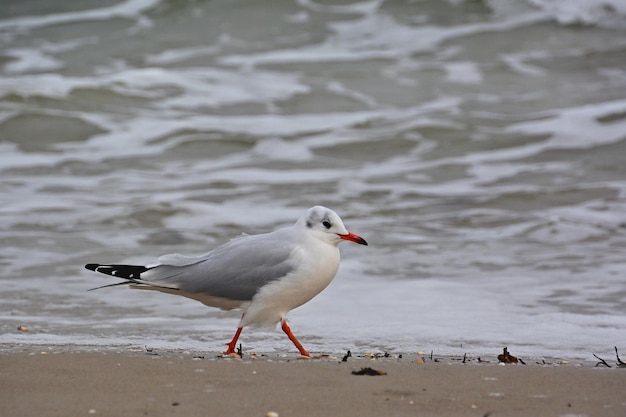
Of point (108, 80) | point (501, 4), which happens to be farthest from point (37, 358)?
point (501, 4)

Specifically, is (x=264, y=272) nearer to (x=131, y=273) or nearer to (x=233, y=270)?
(x=233, y=270)

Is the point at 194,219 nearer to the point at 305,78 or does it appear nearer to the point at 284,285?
the point at 284,285

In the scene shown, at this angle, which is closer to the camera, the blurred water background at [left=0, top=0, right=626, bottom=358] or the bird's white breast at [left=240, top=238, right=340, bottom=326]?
the bird's white breast at [left=240, top=238, right=340, bottom=326]

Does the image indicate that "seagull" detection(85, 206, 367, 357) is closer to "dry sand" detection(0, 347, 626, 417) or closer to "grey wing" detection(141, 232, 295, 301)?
→ "grey wing" detection(141, 232, 295, 301)

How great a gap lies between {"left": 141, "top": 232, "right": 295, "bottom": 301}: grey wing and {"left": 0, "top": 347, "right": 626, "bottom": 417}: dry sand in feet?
1.41

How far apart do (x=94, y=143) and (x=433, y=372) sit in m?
8.99

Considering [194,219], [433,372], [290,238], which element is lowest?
[194,219]

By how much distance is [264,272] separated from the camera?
176 inches

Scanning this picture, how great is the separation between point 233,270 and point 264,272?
0.51 feet

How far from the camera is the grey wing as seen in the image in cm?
448

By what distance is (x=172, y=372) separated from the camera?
3.72m

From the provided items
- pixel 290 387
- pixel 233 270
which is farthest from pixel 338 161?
pixel 290 387

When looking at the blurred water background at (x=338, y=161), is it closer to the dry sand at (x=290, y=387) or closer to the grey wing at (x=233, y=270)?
the grey wing at (x=233, y=270)

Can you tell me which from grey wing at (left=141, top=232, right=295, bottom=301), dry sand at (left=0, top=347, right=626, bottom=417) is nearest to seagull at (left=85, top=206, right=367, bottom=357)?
grey wing at (left=141, top=232, right=295, bottom=301)
